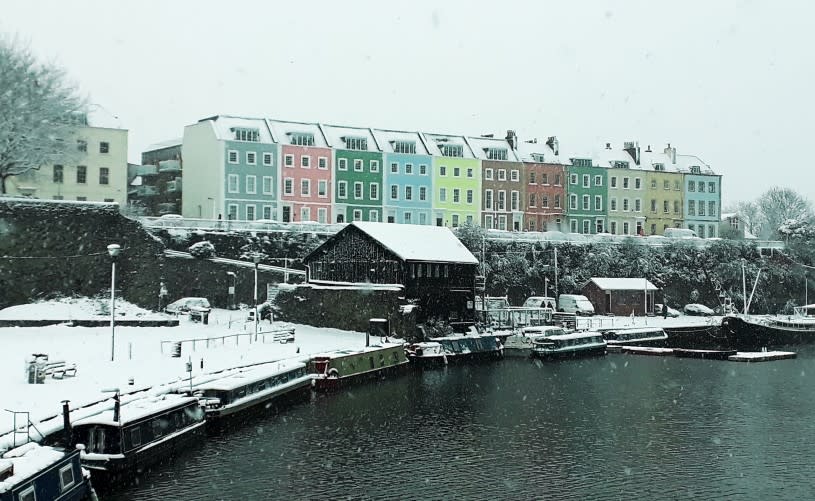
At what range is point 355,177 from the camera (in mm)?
73812

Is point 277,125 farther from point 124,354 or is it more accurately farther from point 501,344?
point 124,354

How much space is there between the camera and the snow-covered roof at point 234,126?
228 feet

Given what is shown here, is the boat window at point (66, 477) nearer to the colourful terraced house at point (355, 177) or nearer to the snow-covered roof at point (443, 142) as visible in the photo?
the colourful terraced house at point (355, 177)

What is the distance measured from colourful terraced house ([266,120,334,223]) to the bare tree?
2220 cm

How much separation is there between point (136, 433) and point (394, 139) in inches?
2237

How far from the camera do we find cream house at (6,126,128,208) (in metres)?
59.5

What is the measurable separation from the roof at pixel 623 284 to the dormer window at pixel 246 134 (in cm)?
2917

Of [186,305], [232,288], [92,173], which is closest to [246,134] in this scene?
[92,173]

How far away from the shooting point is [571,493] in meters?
22.0

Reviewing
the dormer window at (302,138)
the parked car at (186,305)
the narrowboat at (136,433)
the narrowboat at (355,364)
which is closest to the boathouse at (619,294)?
the dormer window at (302,138)

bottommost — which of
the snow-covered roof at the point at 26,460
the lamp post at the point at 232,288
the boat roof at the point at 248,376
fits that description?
the boat roof at the point at 248,376

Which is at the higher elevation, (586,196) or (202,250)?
(586,196)

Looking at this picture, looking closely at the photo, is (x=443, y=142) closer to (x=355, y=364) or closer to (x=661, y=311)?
(x=661, y=311)

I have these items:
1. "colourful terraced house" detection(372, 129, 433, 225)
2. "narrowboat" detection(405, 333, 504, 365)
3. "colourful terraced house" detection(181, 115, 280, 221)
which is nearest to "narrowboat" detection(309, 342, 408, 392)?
"narrowboat" detection(405, 333, 504, 365)
